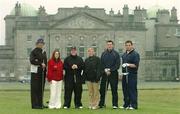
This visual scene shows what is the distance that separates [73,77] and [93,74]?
0.77 metres

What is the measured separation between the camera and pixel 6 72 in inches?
5118

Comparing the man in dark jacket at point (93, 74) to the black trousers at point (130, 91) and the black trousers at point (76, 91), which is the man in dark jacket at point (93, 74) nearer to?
the black trousers at point (76, 91)

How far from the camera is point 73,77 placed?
2634cm

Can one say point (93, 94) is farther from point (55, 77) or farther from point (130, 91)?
point (55, 77)

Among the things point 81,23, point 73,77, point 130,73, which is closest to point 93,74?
point 73,77

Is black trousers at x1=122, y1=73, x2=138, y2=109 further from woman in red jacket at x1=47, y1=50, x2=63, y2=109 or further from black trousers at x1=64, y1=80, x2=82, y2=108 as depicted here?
woman in red jacket at x1=47, y1=50, x2=63, y2=109

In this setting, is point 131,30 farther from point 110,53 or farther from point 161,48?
point 110,53

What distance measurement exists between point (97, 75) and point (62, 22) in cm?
10587

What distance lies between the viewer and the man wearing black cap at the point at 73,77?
26141 millimetres

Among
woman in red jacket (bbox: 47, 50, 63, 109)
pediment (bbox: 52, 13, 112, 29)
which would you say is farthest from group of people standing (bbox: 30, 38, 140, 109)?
pediment (bbox: 52, 13, 112, 29)

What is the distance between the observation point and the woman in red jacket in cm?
2602

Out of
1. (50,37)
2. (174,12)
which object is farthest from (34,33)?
(174,12)

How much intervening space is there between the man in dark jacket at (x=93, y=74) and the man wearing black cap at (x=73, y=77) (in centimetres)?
26

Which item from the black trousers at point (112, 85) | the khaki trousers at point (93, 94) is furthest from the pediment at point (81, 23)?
the khaki trousers at point (93, 94)
